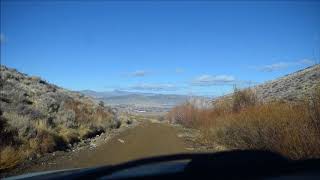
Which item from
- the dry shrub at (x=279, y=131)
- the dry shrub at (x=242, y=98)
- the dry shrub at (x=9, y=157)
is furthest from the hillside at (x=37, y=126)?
the dry shrub at (x=242, y=98)

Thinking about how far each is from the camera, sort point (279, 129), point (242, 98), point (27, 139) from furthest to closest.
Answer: point (242, 98) → point (27, 139) → point (279, 129)

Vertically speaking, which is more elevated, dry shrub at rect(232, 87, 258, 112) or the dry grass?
dry shrub at rect(232, 87, 258, 112)

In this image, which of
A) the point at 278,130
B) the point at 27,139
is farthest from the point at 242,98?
the point at 27,139

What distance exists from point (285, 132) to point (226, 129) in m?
6.98

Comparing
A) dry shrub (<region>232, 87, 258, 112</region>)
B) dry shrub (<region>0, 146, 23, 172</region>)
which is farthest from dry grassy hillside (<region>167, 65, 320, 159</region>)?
dry shrub (<region>0, 146, 23, 172</region>)

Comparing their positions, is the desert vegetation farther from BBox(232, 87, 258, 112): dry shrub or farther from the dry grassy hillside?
BBox(232, 87, 258, 112): dry shrub

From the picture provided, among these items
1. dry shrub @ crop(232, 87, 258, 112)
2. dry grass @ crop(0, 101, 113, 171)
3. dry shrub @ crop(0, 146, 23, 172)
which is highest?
dry shrub @ crop(232, 87, 258, 112)

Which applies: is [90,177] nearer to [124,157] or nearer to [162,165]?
[162,165]

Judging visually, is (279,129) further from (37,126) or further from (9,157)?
(37,126)

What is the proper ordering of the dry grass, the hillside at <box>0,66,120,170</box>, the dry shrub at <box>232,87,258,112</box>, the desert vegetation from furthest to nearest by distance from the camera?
the dry shrub at <box>232,87,258,112</box> → the hillside at <box>0,66,120,170</box> → the dry grass → the desert vegetation

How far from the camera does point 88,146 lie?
21.2 metres

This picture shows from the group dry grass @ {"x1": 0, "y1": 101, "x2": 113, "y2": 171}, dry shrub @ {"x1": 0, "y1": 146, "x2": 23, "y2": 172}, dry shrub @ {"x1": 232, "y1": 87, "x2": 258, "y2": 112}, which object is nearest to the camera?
dry shrub @ {"x1": 0, "y1": 146, "x2": 23, "y2": 172}

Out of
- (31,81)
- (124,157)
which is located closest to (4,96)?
(124,157)

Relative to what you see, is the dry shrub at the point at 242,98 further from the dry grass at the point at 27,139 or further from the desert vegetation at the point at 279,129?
the dry grass at the point at 27,139
